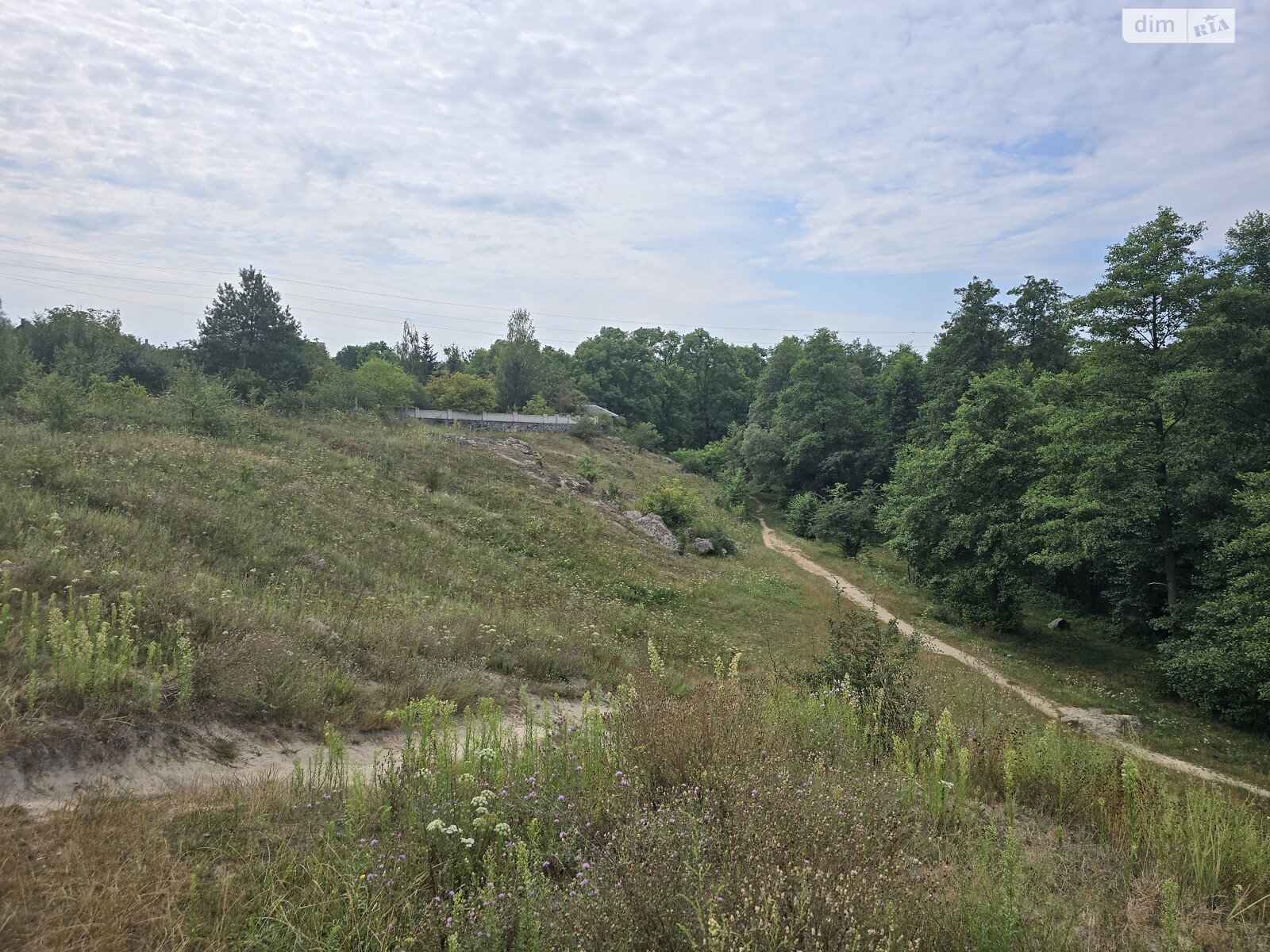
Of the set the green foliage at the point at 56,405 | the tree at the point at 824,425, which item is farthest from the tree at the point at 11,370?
the tree at the point at 824,425

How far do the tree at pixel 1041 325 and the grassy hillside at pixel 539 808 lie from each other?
30.6m

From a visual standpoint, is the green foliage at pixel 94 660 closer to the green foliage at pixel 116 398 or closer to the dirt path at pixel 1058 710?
the dirt path at pixel 1058 710

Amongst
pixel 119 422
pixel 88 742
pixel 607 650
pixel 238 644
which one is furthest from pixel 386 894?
pixel 119 422

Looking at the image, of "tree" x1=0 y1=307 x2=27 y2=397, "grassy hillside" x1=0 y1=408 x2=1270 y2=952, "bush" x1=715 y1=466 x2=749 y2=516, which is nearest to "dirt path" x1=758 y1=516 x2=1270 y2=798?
"grassy hillside" x1=0 y1=408 x2=1270 y2=952

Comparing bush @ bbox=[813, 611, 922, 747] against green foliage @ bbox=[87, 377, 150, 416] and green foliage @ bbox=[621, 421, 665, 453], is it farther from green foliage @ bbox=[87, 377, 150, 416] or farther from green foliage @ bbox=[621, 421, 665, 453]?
A: green foliage @ bbox=[621, 421, 665, 453]

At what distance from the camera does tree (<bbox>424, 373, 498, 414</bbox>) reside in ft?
161

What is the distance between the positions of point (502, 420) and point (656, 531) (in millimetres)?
22628

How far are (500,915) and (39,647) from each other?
5.26 m

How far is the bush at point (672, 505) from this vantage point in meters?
31.3

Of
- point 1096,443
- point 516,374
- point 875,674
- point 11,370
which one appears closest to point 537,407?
point 516,374

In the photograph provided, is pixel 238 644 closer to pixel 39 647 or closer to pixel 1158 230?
pixel 39 647

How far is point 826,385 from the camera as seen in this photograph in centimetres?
4944

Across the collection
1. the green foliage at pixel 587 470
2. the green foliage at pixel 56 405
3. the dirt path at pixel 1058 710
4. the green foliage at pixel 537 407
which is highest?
the green foliage at pixel 537 407

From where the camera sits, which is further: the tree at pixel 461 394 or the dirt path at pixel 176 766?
the tree at pixel 461 394
